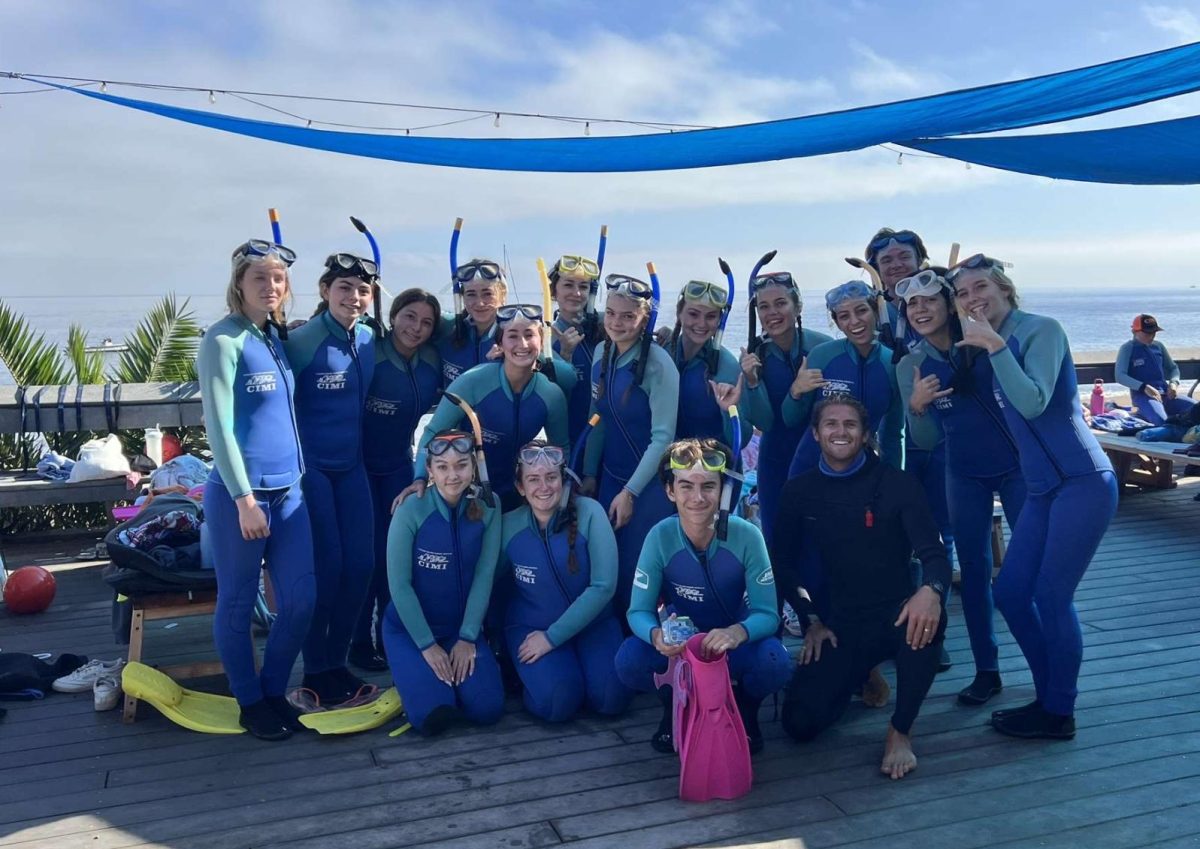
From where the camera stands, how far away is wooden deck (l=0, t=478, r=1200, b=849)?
103 inches

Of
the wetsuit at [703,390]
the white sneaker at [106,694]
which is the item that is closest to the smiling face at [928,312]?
the wetsuit at [703,390]

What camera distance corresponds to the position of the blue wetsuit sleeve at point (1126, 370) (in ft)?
26.0

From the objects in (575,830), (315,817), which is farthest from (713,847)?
(315,817)

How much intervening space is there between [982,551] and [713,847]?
146cm

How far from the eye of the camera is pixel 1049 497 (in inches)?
121

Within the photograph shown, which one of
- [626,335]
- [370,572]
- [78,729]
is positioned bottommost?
[78,729]

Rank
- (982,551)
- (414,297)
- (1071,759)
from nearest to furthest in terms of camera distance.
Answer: (1071,759)
(982,551)
(414,297)

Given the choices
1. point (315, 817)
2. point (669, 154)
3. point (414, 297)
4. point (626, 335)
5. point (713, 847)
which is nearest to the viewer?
point (713, 847)

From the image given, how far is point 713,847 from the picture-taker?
8.41 ft

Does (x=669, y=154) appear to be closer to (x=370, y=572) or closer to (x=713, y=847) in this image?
(x=370, y=572)

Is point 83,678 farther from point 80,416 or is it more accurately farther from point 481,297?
point 80,416

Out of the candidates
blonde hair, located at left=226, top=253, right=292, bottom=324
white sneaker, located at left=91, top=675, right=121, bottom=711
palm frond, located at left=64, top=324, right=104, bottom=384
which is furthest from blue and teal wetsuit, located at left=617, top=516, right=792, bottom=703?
palm frond, located at left=64, top=324, right=104, bottom=384

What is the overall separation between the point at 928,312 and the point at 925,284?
94 millimetres

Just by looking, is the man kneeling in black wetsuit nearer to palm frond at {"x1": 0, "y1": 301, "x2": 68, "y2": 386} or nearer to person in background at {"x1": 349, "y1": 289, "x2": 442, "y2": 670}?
person in background at {"x1": 349, "y1": 289, "x2": 442, "y2": 670}
